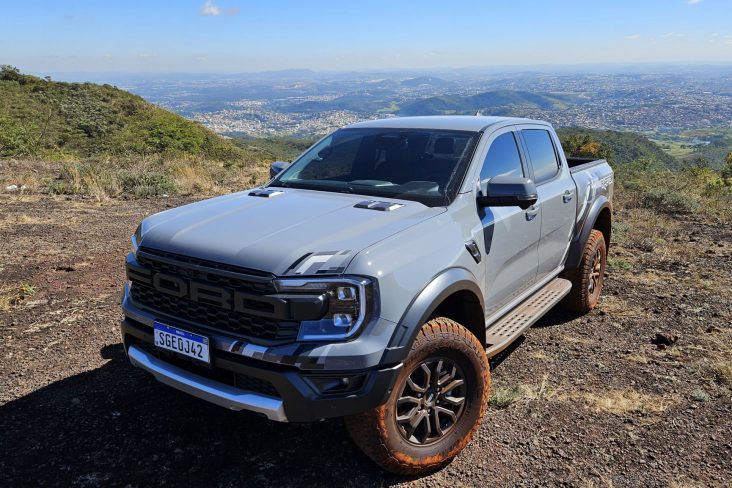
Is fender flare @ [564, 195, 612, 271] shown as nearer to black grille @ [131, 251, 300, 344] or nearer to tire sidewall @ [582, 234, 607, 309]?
tire sidewall @ [582, 234, 607, 309]

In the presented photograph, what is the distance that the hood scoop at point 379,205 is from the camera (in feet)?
9.56

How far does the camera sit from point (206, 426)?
316cm

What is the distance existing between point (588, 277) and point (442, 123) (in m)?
2.12

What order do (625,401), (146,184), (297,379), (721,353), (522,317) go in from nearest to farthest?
(297,379) < (625,401) < (522,317) < (721,353) < (146,184)

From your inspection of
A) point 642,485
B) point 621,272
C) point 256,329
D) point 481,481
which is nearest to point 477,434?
point 481,481

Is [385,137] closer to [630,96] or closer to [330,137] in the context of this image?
[330,137]

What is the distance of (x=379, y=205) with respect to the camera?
2961 millimetres

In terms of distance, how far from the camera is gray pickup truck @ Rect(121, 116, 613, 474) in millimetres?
2270

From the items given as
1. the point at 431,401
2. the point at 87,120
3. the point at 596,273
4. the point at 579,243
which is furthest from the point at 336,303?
the point at 87,120

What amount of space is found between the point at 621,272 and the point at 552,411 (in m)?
3.71

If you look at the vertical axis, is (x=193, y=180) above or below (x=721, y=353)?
above

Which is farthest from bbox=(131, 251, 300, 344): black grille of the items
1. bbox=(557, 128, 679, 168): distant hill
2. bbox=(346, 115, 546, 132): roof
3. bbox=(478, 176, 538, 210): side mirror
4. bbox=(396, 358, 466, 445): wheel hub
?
bbox=(557, 128, 679, 168): distant hill

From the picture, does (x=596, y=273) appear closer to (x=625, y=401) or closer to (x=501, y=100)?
(x=625, y=401)

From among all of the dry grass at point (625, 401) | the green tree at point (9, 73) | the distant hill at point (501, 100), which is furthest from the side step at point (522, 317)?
the distant hill at point (501, 100)
